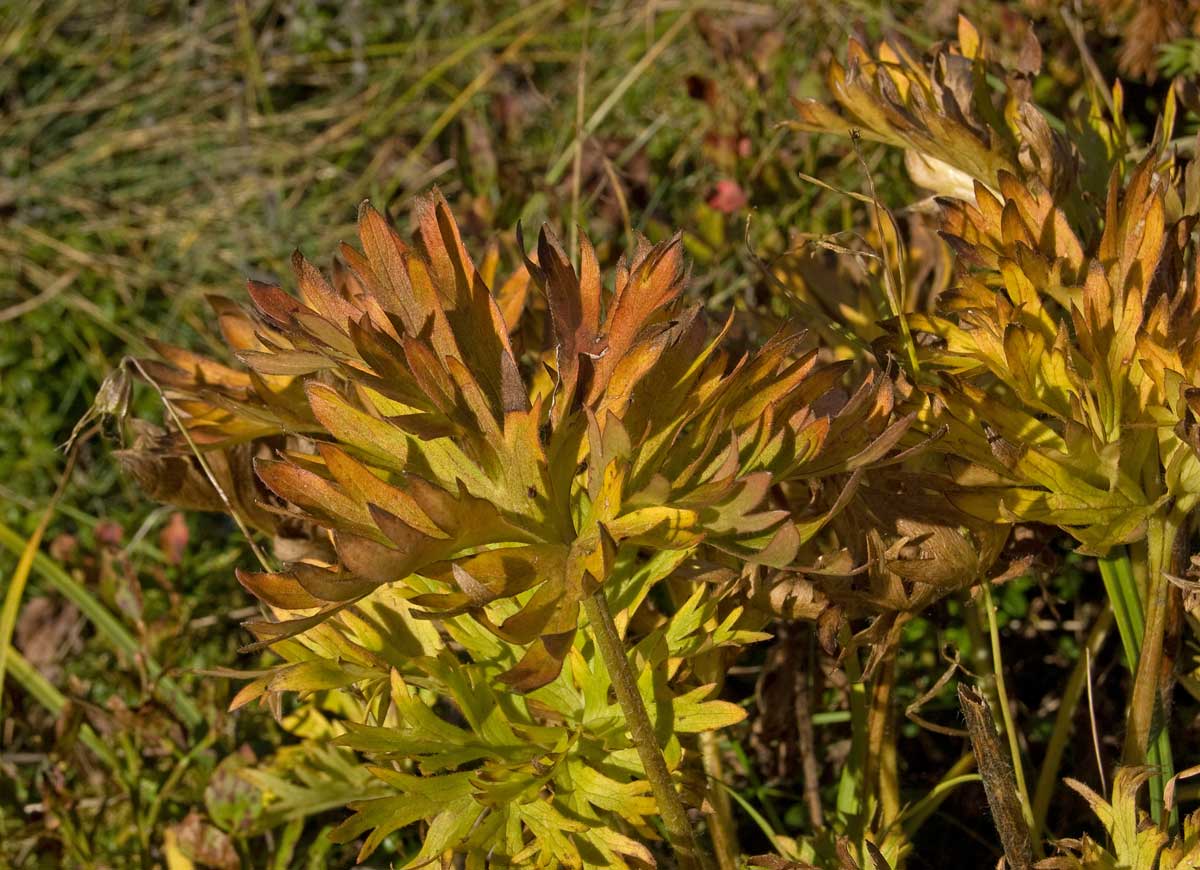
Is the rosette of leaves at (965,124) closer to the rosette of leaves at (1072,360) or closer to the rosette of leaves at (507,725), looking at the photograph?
the rosette of leaves at (1072,360)

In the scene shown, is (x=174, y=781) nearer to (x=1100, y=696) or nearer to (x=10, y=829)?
(x=10, y=829)

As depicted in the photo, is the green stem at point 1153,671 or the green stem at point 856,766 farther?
the green stem at point 856,766

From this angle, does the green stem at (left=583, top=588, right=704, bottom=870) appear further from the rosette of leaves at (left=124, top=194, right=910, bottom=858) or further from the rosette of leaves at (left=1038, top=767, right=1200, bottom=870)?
the rosette of leaves at (left=1038, top=767, right=1200, bottom=870)

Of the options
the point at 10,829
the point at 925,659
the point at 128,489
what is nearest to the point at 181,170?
the point at 128,489

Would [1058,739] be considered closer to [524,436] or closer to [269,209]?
[524,436]

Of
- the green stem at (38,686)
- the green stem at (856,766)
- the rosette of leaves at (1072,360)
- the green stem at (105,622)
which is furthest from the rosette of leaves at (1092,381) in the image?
the green stem at (38,686)

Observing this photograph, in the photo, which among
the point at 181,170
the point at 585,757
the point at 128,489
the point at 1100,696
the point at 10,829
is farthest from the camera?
the point at 181,170
